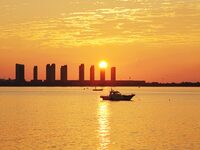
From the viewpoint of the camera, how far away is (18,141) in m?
74.6

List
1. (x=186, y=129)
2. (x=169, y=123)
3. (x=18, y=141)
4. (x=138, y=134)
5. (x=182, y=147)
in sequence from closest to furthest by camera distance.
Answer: (x=182, y=147) < (x=18, y=141) < (x=138, y=134) < (x=186, y=129) < (x=169, y=123)

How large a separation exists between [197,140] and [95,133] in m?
18.1

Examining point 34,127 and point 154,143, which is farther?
point 34,127

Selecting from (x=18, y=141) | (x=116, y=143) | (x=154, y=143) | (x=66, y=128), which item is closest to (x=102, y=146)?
(x=116, y=143)

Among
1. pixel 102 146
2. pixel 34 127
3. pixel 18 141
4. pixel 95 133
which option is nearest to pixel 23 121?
pixel 34 127

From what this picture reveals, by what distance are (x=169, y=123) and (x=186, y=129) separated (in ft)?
45.3

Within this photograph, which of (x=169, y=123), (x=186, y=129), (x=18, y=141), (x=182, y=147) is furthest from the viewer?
(x=169, y=123)

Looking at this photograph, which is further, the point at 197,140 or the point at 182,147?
the point at 197,140

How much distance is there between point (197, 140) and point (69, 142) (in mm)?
19059

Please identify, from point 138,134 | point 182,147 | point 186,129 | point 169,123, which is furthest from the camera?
point 169,123

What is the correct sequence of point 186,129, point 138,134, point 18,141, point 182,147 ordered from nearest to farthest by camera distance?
point 182,147, point 18,141, point 138,134, point 186,129

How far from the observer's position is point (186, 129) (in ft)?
307

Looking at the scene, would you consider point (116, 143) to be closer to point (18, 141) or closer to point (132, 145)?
point (132, 145)

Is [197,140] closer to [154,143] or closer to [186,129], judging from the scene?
[154,143]
